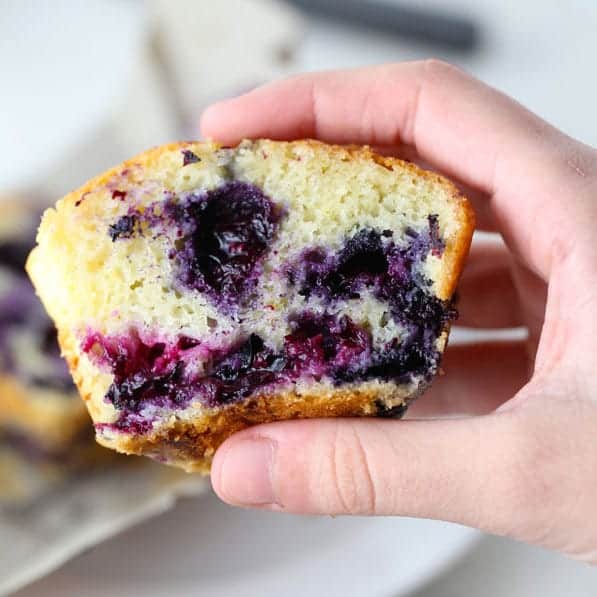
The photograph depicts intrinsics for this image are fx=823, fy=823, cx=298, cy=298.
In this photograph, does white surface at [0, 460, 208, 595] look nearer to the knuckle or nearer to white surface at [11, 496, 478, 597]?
white surface at [11, 496, 478, 597]

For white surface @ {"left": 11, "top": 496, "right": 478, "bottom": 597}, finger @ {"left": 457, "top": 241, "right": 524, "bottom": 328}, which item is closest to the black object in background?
finger @ {"left": 457, "top": 241, "right": 524, "bottom": 328}

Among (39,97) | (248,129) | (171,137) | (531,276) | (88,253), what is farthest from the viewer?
(39,97)

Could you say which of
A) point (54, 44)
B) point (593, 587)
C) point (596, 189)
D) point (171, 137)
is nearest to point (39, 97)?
point (54, 44)

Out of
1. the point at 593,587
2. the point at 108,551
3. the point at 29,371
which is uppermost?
the point at 29,371

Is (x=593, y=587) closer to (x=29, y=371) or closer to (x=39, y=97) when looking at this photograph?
(x=29, y=371)

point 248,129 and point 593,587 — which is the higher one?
point 248,129

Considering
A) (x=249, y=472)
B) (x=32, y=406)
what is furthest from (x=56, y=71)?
(x=249, y=472)

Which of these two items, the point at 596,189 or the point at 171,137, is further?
the point at 171,137
